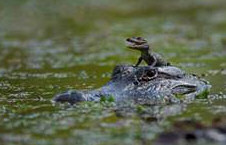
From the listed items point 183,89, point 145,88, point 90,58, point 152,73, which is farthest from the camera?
point 90,58

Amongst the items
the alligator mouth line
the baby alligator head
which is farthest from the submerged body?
the baby alligator head

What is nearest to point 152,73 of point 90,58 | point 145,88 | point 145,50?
point 145,88

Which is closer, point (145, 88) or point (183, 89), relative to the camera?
point (145, 88)

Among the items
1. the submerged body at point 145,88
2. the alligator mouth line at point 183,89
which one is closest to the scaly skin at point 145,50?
the submerged body at point 145,88

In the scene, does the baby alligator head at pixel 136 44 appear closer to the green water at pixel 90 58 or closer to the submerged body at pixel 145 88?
the submerged body at pixel 145 88

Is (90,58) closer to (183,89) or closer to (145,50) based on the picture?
(145,50)

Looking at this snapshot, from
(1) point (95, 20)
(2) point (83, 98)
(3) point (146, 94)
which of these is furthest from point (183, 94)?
(1) point (95, 20)
